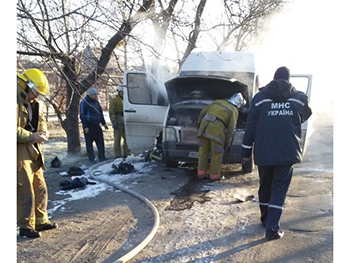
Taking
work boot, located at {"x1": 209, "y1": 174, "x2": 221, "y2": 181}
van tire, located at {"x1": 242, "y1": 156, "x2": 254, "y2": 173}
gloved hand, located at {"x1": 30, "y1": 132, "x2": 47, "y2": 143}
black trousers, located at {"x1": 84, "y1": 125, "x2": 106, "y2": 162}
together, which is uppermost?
gloved hand, located at {"x1": 30, "y1": 132, "x2": 47, "y2": 143}

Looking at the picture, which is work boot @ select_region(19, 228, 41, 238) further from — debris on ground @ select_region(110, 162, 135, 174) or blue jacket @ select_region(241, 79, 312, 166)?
debris on ground @ select_region(110, 162, 135, 174)

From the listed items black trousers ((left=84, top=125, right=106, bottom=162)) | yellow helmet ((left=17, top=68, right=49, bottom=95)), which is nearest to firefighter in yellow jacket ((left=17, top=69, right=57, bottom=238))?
yellow helmet ((left=17, top=68, right=49, bottom=95))

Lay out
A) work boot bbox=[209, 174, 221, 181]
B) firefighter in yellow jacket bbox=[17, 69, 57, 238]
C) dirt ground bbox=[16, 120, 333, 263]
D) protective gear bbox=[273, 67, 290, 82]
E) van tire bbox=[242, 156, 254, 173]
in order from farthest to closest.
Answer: van tire bbox=[242, 156, 254, 173] < work boot bbox=[209, 174, 221, 181] < protective gear bbox=[273, 67, 290, 82] < firefighter in yellow jacket bbox=[17, 69, 57, 238] < dirt ground bbox=[16, 120, 333, 263]

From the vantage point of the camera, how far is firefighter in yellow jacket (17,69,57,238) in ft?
12.2

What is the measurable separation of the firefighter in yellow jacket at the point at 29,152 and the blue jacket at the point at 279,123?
250cm

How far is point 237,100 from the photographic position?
6371mm

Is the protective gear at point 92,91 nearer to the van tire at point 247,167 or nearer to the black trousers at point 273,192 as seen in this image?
the van tire at point 247,167

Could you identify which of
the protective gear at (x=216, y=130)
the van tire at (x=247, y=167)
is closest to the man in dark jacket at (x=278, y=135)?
the protective gear at (x=216, y=130)

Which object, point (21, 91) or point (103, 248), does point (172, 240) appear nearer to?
point (103, 248)

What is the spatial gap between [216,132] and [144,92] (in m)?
2.42

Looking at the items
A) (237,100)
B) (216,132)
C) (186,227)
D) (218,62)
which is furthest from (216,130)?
(186,227)

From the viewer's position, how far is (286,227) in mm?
4148

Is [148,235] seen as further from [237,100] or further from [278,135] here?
[237,100]

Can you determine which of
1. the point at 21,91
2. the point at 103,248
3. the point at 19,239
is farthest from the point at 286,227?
the point at 21,91
